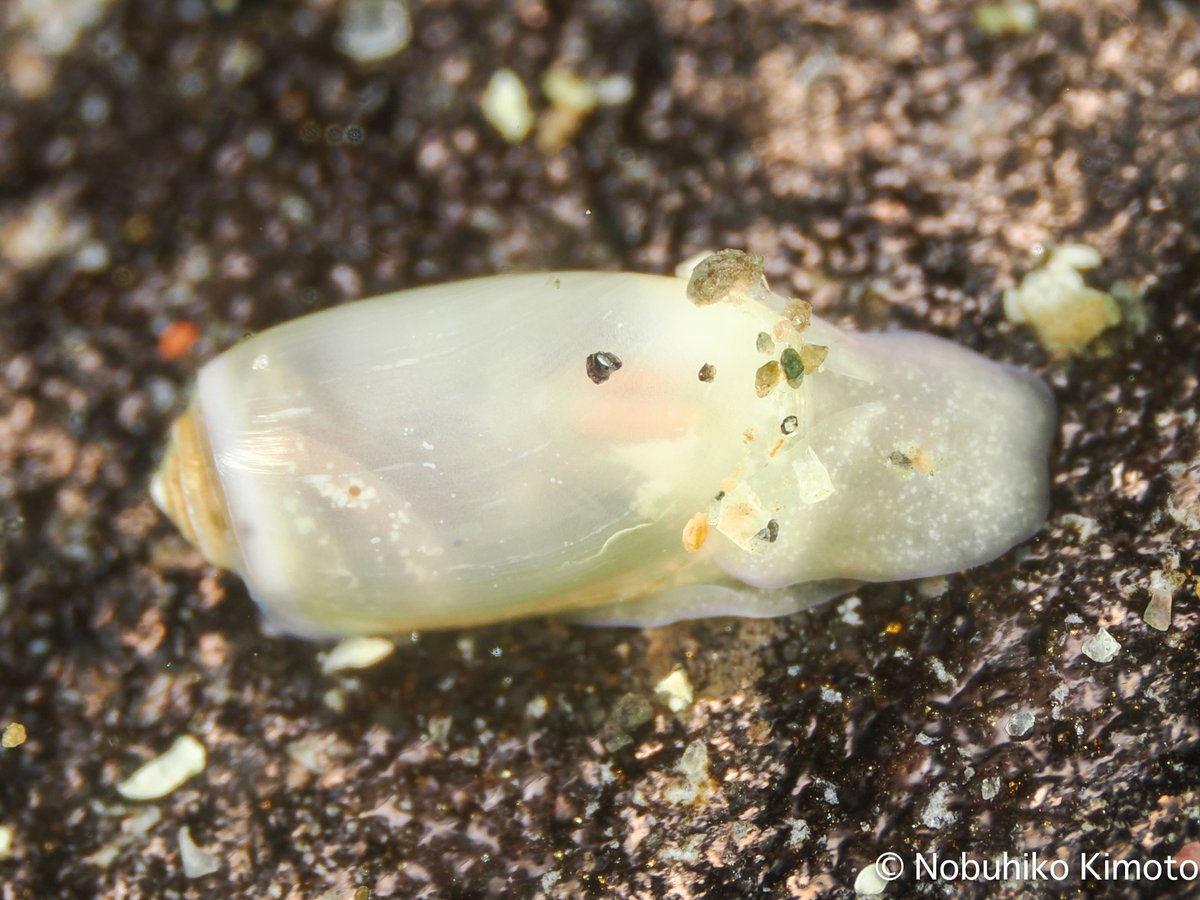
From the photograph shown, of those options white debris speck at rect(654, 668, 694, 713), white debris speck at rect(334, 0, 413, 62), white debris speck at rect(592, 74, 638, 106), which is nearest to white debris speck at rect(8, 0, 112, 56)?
white debris speck at rect(334, 0, 413, 62)

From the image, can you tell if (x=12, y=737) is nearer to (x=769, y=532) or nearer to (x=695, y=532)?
(x=695, y=532)

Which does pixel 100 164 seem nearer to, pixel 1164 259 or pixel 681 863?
pixel 681 863

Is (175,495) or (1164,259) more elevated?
(1164,259)

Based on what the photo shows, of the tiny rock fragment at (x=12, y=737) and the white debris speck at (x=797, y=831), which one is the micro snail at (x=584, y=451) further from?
the tiny rock fragment at (x=12, y=737)

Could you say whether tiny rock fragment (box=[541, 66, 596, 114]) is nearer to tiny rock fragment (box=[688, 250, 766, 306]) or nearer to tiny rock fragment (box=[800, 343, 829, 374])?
tiny rock fragment (box=[688, 250, 766, 306])

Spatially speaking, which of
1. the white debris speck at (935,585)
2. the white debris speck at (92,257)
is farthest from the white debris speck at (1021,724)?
the white debris speck at (92,257)

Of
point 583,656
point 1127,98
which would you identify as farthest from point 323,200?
point 1127,98
